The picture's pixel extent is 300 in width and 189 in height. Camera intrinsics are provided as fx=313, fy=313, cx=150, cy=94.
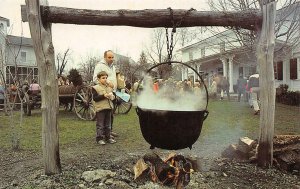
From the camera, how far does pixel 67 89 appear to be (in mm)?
11773

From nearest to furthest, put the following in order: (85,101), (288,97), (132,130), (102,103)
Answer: (102,103)
(132,130)
(85,101)
(288,97)

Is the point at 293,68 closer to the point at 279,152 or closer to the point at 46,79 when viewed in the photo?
the point at 279,152

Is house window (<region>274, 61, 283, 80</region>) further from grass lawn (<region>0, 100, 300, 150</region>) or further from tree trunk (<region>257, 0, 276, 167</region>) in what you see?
tree trunk (<region>257, 0, 276, 167</region>)

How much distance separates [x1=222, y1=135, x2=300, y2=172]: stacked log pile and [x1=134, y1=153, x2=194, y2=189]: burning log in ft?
4.40

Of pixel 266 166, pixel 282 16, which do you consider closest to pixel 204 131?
pixel 266 166

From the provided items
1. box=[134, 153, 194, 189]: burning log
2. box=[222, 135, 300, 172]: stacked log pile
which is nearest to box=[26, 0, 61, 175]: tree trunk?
box=[134, 153, 194, 189]: burning log

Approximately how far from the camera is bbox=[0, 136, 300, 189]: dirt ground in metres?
4.09

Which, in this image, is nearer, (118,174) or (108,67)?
(118,174)

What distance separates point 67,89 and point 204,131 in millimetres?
5735

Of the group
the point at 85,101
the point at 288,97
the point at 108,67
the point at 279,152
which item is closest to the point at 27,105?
the point at 85,101

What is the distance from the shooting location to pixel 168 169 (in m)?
4.07

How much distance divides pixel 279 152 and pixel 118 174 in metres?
2.63

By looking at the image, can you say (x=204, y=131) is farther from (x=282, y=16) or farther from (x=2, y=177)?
(x=282, y=16)

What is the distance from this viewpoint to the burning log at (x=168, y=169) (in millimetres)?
4012
